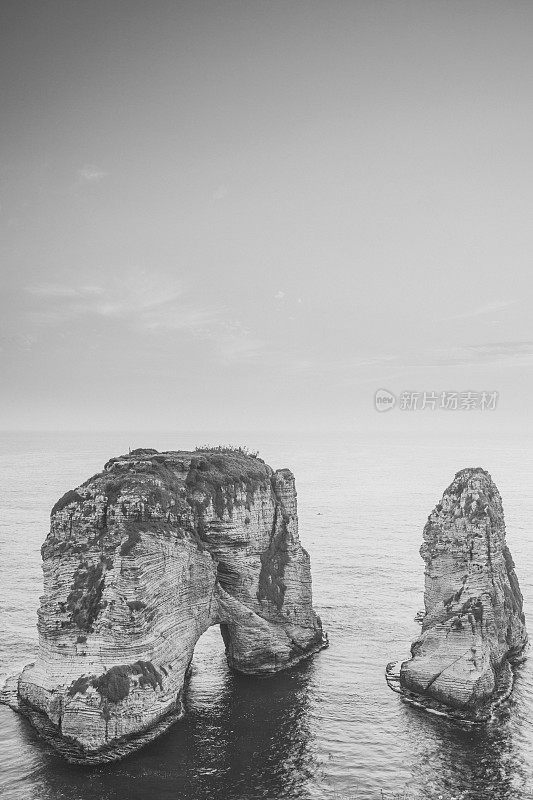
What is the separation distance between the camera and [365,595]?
62.8 metres

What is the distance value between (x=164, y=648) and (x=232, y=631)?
29.7ft

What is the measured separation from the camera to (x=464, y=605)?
40375mm

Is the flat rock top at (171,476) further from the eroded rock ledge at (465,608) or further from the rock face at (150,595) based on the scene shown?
the eroded rock ledge at (465,608)

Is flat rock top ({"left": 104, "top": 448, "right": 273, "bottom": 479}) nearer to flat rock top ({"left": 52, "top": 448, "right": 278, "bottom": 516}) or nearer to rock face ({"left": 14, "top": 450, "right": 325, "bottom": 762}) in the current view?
flat rock top ({"left": 52, "top": 448, "right": 278, "bottom": 516})

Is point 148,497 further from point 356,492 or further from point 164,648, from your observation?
point 356,492

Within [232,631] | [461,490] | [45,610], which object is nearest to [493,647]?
[461,490]

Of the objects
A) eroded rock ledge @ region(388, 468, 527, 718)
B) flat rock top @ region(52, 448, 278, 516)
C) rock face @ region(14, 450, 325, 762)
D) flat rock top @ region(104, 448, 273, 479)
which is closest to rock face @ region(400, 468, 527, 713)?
eroded rock ledge @ region(388, 468, 527, 718)

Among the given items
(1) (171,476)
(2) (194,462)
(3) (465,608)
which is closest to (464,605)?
(3) (465,608)

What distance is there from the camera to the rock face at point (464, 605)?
38906 mm

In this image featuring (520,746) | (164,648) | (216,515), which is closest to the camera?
(520,746)

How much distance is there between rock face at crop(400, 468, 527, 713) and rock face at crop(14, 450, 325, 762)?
10749 millimetres

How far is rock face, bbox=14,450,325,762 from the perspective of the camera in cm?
3366

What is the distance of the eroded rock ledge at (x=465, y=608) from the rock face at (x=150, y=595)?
10.7 meters

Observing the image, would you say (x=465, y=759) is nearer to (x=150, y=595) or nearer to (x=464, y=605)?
(x=464, y=605)
